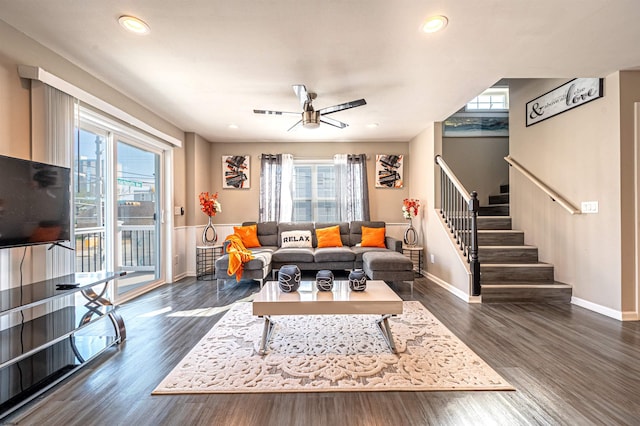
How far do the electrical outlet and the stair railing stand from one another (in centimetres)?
109

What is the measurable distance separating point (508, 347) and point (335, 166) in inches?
167

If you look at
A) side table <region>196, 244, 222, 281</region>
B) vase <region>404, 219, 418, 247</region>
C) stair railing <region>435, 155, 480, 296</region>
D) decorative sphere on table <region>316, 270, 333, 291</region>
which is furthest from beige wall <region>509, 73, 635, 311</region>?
side table <region>196, 244, 222, 281</region>

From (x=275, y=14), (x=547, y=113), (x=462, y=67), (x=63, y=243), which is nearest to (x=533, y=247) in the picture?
(x=547, y=113)

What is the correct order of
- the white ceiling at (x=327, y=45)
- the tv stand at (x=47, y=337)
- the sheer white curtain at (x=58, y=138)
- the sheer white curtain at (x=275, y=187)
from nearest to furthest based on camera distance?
the tv stand at (x=47, y=337)
the white ceiling at (x=327, y=45)
the sheer white curtain at (x=58, y=138)
the sheer white curtain at (x=275, y=187)

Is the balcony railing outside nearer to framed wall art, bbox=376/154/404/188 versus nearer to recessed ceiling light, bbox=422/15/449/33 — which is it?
recessed ceiling light, bbox=422/15/449/33

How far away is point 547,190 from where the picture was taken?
3713mm

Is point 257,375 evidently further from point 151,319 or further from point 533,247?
point 533,247

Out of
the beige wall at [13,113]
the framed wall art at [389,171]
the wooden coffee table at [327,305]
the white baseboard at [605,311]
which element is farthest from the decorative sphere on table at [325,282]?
the framed wall art at [389,171]

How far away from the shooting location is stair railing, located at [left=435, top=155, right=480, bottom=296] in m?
3.58

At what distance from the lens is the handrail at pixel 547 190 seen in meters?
3.43

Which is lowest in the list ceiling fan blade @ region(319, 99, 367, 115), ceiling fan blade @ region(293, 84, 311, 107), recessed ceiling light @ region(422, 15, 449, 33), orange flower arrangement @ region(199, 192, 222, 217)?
orange flower arrangement @ region(199, 192, 222, 217)

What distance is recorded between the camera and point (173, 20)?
2.12m

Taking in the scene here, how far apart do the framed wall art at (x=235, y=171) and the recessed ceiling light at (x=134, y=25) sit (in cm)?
362

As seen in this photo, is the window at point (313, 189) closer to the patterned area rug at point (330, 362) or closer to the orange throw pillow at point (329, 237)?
the orange throw pillow at point (329, 237)
